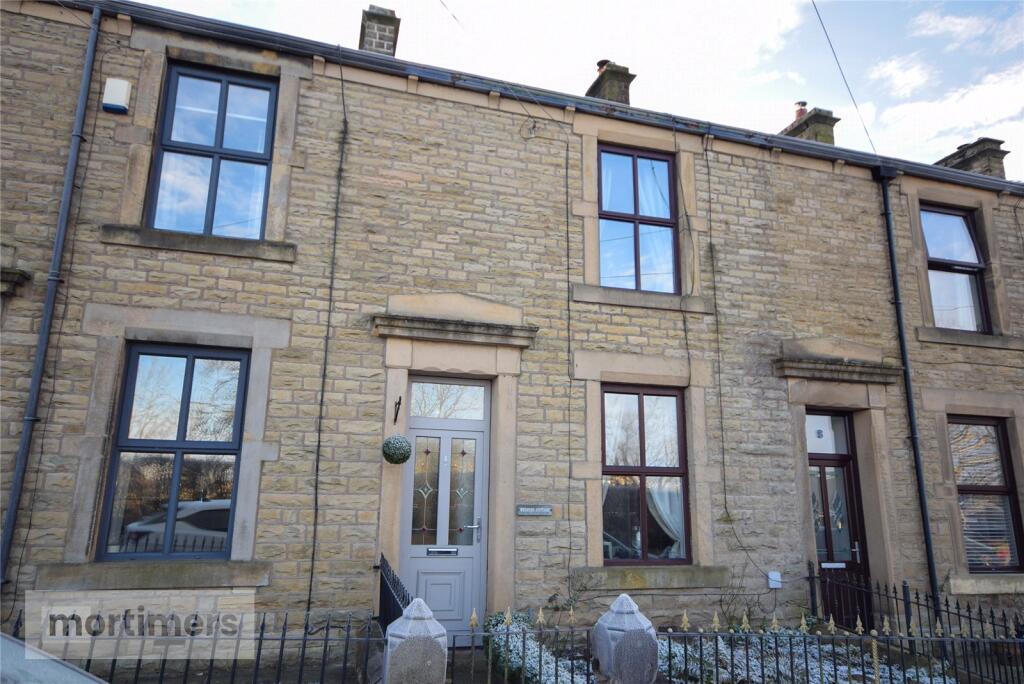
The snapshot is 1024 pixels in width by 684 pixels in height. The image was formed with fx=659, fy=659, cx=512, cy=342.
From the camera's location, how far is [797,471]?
295 inches

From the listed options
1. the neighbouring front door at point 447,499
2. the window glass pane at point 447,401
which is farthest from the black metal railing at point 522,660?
the window glass pane at point 447,401

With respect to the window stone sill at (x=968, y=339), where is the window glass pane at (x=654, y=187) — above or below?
above

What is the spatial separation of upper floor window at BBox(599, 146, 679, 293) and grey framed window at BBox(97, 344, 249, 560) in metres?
4.22

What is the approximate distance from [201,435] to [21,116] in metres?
3.40

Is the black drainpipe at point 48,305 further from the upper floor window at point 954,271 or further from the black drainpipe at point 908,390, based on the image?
the upper floor window at point 954,271

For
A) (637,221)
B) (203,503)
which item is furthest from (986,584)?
(203,503)

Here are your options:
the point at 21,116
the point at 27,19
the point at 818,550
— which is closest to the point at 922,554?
the point at 818,550

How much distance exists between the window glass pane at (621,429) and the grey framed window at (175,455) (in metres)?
3.73

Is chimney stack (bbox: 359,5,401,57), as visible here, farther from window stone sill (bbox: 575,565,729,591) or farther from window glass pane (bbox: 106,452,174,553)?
window stone sill (bbox: 575,565,729,591)

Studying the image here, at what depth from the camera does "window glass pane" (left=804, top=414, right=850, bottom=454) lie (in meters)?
8.03

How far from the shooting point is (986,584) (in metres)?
7.72

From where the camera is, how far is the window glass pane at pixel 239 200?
656 cm

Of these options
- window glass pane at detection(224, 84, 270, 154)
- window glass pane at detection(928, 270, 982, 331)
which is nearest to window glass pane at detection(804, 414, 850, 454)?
window glass pane at detection(928, 270, 982, 331)

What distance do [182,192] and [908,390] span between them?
28.0 feet
